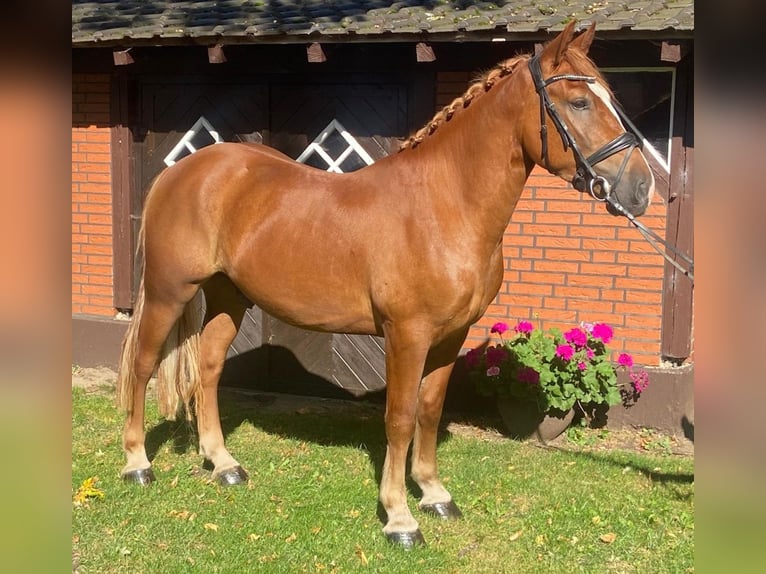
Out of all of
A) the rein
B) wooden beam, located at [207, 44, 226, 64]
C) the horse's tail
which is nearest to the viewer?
Result: the rein

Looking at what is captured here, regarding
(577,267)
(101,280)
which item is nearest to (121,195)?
(101,280)

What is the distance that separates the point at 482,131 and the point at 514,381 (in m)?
2.36

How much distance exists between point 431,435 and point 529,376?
51.2 inches

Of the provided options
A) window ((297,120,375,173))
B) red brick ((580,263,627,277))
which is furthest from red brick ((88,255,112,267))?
red brick ((580,263,627,277))

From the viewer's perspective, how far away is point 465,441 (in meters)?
5.36

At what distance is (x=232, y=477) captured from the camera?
4574mm

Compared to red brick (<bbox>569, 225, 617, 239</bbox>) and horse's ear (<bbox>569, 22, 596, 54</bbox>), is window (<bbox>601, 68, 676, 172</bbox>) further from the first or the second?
horse's ear (<bbox>569, 22, 596, 54</bbox>)

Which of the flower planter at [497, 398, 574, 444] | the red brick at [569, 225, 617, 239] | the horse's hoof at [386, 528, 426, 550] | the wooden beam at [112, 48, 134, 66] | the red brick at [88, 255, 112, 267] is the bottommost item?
the horse's hoof at [386, 528, 426, 550]

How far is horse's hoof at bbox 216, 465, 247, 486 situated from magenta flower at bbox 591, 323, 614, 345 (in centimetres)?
269

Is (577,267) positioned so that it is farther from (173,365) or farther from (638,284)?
(173,365)

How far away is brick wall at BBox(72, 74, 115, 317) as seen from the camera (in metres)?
6.90
